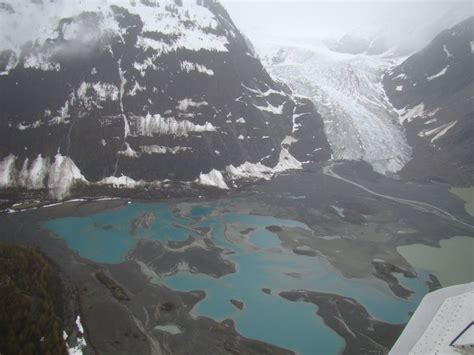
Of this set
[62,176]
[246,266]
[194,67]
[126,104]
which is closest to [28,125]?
[62,176]

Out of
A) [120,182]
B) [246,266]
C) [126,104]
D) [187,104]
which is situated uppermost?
[187,104]

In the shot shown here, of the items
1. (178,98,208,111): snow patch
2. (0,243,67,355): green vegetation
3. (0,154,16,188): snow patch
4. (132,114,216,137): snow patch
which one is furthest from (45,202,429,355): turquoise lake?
(178,98,208,111): snow patch

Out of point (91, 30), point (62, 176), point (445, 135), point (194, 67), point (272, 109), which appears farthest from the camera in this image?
point (445, 135)

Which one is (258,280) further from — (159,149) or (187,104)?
(187,104)

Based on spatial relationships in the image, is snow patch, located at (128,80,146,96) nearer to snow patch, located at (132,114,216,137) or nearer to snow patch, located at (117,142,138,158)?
snow patch, located at (132,114,216,137)

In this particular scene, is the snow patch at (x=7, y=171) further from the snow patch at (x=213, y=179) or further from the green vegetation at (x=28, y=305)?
the snow patch at (x=213, y=179)

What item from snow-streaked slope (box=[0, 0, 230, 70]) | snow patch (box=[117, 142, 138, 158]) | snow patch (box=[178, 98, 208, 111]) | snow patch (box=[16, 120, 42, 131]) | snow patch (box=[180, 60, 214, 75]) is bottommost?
snow patch (box=[117, 142, 138, 158])
